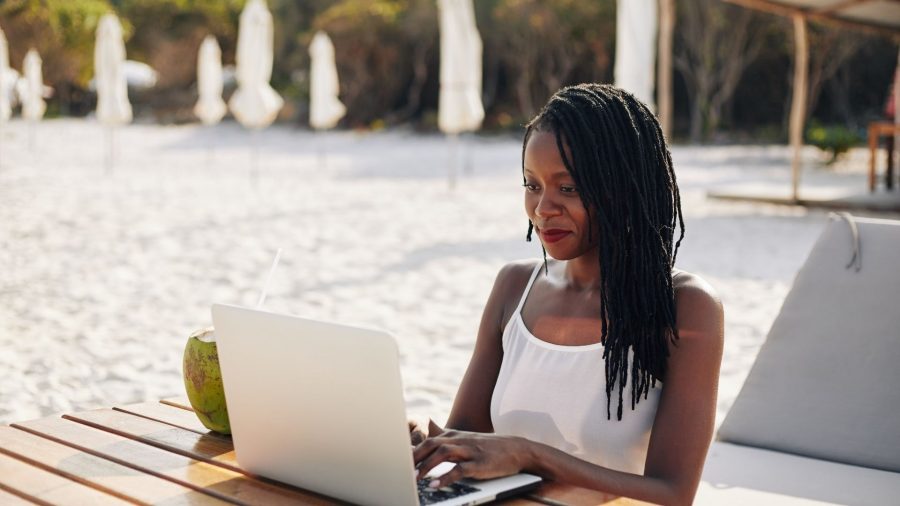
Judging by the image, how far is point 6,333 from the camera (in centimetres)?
548

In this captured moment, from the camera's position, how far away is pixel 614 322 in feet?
6.04

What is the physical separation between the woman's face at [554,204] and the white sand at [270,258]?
2.49 metres

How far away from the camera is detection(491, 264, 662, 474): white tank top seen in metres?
1.85

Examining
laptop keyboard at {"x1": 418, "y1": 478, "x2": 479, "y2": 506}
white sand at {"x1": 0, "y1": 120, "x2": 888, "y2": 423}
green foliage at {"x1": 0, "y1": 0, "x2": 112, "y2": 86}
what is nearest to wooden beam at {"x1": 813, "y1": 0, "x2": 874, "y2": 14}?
white sand at {"x1": 0, "y1": 120, "x2": 888, "y2": 423}

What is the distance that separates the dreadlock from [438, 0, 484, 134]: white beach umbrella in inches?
436

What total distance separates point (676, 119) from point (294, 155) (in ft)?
37.3

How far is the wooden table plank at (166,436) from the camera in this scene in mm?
1771

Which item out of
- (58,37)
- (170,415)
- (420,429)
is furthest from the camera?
(58,37)

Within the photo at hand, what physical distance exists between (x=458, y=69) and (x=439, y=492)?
11915 mm

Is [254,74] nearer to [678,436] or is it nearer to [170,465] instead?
[170,465]

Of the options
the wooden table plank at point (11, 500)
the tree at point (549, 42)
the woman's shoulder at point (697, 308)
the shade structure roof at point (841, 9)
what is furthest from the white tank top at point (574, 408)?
the tree at point (549, 42)

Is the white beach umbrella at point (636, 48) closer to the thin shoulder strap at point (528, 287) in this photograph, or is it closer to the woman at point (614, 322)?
the thin shoulder strap at point (528, 287)

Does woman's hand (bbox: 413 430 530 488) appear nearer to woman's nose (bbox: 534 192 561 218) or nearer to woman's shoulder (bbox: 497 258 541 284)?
woman's nose (bbox: 534 192 561 218)

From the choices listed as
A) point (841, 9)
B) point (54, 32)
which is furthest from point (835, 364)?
point (54, 32)
